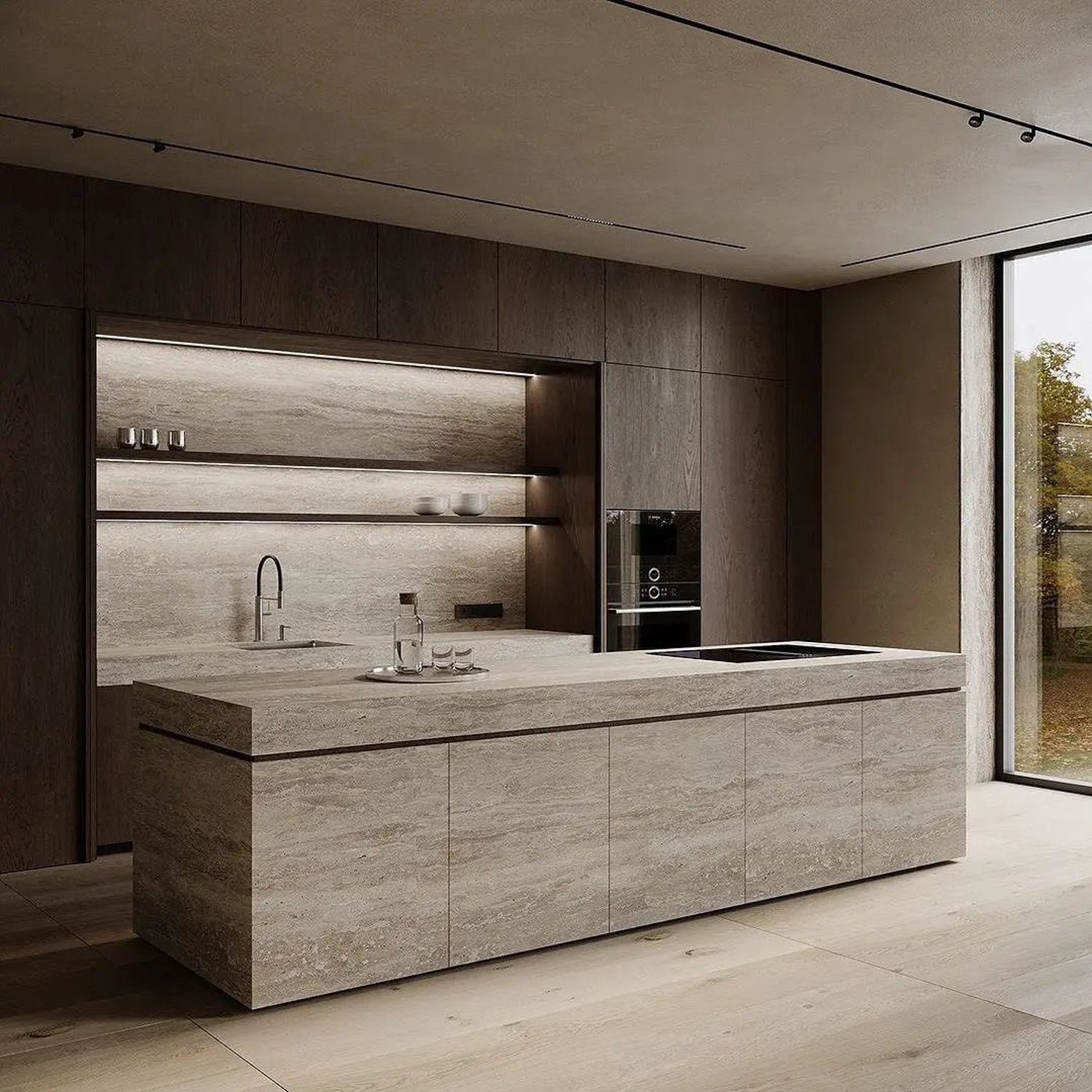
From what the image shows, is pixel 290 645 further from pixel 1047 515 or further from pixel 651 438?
pixel 1047 515

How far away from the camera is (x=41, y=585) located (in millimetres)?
4824

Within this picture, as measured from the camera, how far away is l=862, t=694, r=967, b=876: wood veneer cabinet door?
4.57 meters

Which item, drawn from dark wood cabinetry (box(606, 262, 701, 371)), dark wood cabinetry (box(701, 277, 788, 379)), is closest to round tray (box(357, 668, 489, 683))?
dark wood cabinetry (box(606, 262, 701, 371))

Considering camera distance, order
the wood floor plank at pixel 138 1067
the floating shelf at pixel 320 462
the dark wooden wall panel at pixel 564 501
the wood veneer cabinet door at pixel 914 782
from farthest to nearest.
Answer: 1. the dark wooden wall panel at pixel 564 501
2. the floating shelf at pixel 320 462
3. the wood veneer cabinet door at pixel 914 782
4. the wood floor plank at pixel 138 1067

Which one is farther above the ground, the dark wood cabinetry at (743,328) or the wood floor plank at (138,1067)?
the dark wood cabinetry at (743,328)

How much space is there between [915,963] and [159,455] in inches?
138

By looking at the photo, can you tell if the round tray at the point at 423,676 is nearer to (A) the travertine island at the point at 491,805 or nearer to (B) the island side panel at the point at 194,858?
(A) the travertine island at the point at 491,805

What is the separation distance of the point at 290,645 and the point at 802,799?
8.09 feet

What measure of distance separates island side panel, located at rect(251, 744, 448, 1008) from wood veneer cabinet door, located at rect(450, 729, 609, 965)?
0.07m

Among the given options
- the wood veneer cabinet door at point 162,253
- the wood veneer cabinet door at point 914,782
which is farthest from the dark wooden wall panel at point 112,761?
the wood veneer cabinet door at point 914,782

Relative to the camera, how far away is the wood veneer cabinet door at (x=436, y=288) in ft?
18.6

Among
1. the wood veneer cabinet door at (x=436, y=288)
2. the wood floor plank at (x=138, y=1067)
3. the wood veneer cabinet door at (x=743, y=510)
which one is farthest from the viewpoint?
the wood veneer cabinet door at (x=743, y=510)

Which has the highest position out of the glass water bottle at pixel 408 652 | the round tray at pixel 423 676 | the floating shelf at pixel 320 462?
the floating shelf at pixel 320 462

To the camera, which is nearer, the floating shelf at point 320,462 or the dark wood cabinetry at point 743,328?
the floating shelf at point 320,462
